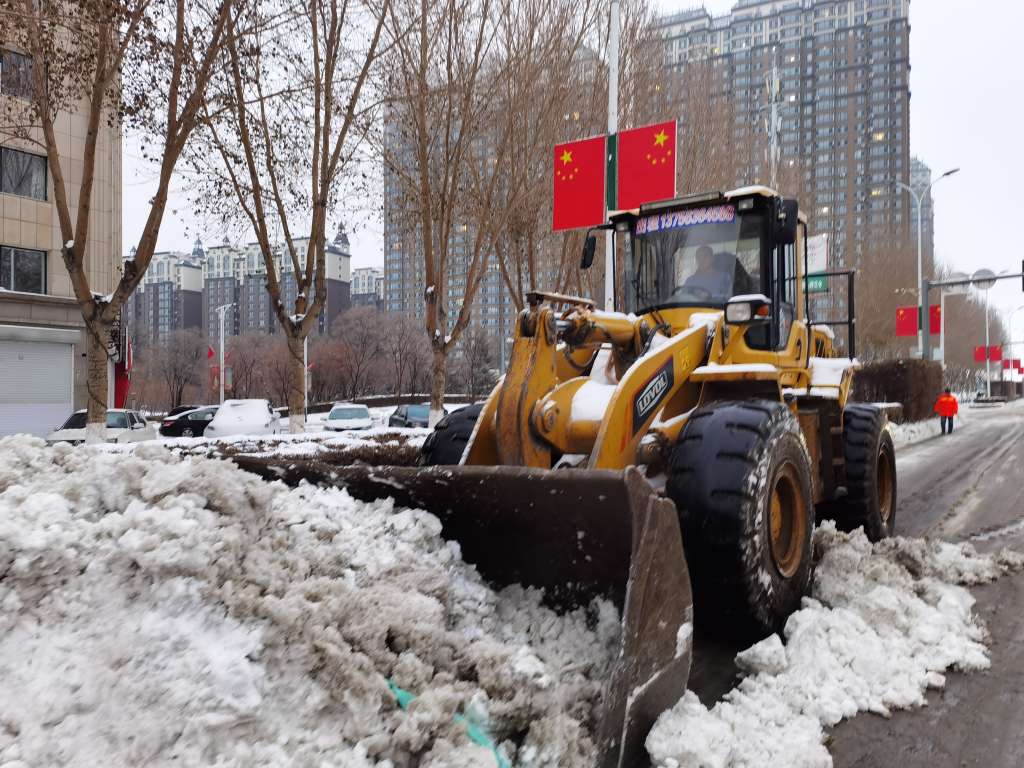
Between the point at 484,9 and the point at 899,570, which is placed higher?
the point at 484,9

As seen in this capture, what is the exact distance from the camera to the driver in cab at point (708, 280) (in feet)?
17.3

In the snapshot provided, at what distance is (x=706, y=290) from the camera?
5316mm

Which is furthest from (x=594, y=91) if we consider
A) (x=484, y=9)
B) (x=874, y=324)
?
(x=874, y=324)

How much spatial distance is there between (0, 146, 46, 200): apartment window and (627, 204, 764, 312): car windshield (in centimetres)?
2564

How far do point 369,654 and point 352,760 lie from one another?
404mm

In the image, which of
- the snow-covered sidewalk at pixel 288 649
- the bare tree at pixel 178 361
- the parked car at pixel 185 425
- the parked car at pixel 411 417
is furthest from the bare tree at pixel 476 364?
the snow-covered sidewalk at pixel 288 649

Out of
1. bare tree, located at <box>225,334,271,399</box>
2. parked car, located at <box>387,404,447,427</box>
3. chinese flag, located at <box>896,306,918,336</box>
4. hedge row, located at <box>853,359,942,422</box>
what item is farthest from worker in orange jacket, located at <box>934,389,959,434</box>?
bare tree, located at <box>225,334,271,399</box>

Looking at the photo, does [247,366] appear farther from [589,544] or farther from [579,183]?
[589,544]

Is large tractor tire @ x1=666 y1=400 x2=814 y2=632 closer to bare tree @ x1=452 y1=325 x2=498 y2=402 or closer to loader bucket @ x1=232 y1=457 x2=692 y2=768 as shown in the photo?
loader bucket @ x1=232 y1=457 x2=692 y2=768

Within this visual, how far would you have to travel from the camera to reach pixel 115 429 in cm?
1812

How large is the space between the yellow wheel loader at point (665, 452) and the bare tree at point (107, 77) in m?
8.08

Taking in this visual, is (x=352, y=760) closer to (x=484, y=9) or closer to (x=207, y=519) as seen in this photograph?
(x=207, y=519)

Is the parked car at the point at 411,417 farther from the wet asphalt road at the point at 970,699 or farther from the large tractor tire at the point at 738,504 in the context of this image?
the large tractor tire at the point at 738,504

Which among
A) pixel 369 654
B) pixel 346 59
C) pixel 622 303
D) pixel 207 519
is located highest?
pixel 346 59
